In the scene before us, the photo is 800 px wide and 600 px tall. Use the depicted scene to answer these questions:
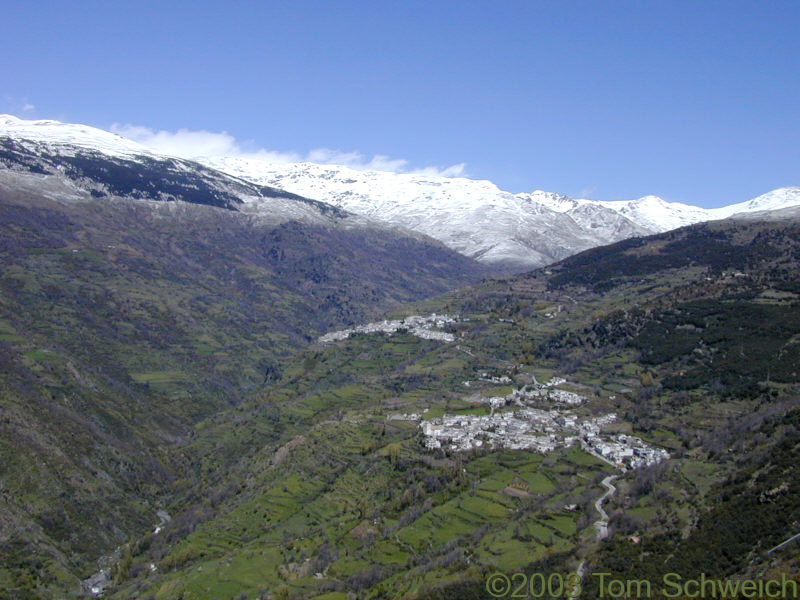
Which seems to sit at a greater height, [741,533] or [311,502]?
[741,533]

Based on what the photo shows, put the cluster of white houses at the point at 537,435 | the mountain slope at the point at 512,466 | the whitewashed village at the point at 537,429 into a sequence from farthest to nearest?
the whitewashed village at the point at 537,429, the cluster of white houses at the point at 537,435, the mountain slope at the point at 512,466

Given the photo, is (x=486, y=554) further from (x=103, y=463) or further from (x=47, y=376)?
(x=47, y=376)

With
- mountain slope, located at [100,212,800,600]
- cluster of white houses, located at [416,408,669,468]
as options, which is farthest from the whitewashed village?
mountain slope, located at [100,212,800,600]

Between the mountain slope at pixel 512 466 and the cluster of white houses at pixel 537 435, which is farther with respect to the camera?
the cluster of white houses at pixel 537 435

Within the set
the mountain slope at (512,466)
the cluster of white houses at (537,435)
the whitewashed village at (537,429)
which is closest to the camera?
the mountain slope at (512,466)

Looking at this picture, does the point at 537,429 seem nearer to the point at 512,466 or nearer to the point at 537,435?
the point at 537,435

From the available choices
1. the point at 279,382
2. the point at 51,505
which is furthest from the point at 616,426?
the point at 279,382

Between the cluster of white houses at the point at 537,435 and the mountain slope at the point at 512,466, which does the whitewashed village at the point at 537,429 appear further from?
the mountain slope at the point at 512,466

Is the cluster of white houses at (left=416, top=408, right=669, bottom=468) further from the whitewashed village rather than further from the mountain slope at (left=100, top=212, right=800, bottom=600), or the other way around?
the mountain slope at (left=100, top=212, right=800, bottom=600)

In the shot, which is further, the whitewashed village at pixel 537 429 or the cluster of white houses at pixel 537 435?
the whitewashed village at pixel 537 429

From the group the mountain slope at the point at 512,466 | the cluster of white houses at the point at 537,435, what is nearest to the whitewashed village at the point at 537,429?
the cluster of white houses at the point at 537,435

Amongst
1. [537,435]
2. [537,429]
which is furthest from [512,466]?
[537,429]
